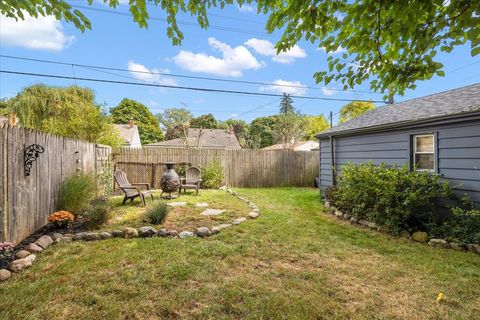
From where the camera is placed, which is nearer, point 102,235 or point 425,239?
point 102,235

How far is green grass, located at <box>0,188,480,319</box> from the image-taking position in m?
2.25

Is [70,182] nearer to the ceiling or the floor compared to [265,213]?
nearer to the ceiling

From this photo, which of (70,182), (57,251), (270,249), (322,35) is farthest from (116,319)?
(70,182)

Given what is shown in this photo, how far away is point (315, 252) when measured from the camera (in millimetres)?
3705

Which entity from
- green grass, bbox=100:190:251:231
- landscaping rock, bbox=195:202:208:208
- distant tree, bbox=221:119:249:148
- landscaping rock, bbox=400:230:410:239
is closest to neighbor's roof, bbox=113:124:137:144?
distant tree, bbox=221:119:249:148

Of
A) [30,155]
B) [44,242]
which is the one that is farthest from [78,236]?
[30,155]

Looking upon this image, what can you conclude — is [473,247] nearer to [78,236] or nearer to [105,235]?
[105,235]

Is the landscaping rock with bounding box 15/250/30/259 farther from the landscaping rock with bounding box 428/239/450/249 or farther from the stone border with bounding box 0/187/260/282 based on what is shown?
the landscaping rock with bounding box 428/239/450/249

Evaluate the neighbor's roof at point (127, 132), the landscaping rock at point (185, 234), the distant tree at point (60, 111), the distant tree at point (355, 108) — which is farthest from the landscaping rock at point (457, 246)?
the neighbor's roof at point (127, 132)

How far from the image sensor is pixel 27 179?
385cm

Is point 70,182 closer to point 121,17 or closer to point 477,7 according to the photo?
point 477,7

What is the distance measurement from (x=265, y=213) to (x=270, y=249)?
7.71ft

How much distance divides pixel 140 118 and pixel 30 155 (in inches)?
1261

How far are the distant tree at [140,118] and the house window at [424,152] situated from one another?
31883 millimetres
